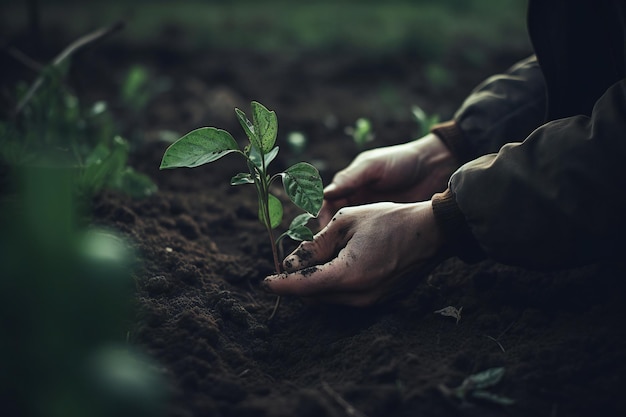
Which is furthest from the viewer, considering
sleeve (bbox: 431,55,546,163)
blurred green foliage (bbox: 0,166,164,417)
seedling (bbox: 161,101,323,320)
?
sleeve (bbox: 431,55,546,163)

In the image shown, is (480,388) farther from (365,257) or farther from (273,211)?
(273,211)

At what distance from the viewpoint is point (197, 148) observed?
1.60 meters

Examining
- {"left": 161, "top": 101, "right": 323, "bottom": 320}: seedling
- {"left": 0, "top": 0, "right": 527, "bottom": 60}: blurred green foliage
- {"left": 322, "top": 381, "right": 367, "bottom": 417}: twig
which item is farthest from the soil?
{"left": 0, "top": 0, "right": 527, "bottom": 60}: blurred green foliage

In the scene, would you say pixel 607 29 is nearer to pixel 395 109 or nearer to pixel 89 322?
pixel 89 322

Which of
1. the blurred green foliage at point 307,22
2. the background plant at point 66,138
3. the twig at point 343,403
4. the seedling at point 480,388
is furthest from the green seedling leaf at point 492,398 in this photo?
the blurred green foliage at point 307,22

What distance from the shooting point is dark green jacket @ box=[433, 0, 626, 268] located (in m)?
1.47

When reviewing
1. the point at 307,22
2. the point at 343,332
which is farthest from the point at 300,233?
the point at 307,22

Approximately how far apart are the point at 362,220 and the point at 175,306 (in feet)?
1.94

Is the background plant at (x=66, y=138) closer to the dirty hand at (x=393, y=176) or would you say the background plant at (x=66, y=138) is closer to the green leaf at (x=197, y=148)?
the green leaf at (x=197, y=148)

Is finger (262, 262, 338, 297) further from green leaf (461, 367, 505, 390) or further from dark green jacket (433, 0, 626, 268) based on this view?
green leaf (461, 367, 505, 390)

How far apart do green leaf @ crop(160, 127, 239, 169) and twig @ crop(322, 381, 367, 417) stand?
64cm

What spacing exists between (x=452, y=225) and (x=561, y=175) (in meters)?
0.32

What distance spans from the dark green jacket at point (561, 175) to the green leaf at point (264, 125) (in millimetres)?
503

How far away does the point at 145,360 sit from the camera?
143 cm
